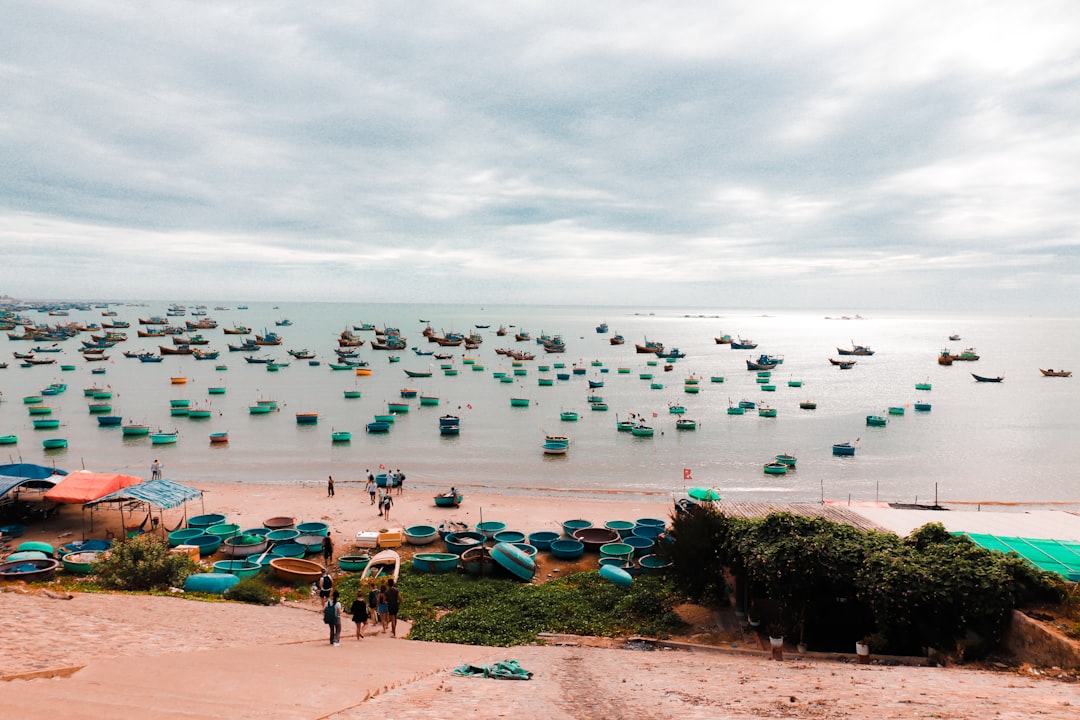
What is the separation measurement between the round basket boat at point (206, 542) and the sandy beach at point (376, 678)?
8161 mm

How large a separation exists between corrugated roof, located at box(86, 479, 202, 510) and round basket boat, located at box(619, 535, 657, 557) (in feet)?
66.4

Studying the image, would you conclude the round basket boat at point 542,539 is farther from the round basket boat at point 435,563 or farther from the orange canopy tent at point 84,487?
the orange canopy tent at point 84,487

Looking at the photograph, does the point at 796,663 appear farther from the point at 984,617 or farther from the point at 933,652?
the point at 984,617

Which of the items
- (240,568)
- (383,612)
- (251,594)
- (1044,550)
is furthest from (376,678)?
(1044,550)

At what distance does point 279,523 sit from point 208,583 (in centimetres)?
1031

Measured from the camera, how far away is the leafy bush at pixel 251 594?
18844mm

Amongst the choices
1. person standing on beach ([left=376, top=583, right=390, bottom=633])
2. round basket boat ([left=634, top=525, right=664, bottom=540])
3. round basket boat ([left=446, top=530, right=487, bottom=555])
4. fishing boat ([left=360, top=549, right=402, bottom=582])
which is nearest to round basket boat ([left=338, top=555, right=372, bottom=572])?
fishing boat ([left=360, top=549, right=402, bottom=582])

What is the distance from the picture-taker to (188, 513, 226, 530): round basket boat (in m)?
29.6

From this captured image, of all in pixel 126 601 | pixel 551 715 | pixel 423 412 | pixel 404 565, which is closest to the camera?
pixel 551 715

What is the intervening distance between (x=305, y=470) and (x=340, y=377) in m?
59.5

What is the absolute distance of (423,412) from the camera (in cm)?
7550

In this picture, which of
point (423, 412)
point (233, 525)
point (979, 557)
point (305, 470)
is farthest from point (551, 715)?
point (423, 412)

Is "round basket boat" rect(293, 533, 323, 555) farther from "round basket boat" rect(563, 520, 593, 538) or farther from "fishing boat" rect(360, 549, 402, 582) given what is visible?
"round basket boat" rect(563, 520, 593, 538)

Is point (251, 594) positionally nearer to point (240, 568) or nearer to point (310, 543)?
point (240, 568)
